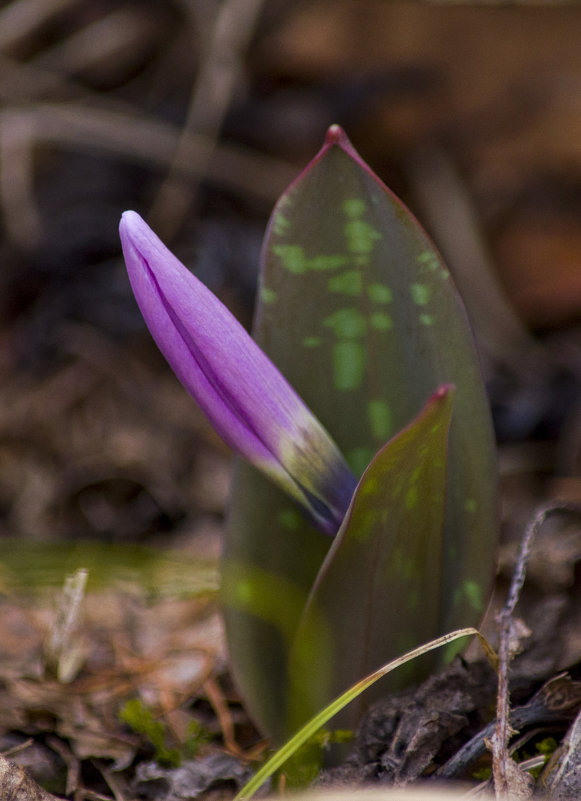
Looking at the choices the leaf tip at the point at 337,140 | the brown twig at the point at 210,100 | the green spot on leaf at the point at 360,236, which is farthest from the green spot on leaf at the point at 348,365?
the brown twig at the point at 210,100

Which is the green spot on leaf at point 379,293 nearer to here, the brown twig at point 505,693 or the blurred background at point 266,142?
the brown twig at point 505,693

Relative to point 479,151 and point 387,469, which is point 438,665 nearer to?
point 387,469

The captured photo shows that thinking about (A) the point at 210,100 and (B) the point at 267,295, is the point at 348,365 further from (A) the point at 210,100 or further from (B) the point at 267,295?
(A) the point at 210,100

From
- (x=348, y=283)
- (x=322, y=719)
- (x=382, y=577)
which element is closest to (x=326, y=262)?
(x=348, y=283)

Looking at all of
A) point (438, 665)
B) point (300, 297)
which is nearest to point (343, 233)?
point (300, 297)

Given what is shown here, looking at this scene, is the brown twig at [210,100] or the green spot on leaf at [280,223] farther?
the brown twig at [210,100]

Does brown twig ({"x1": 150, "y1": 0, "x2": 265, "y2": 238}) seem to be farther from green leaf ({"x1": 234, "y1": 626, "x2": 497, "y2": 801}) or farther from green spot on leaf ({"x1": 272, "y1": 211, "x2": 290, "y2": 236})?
green leaf ({"x1": 234, "y1": 626, "x2": 497, "y2": 801})
